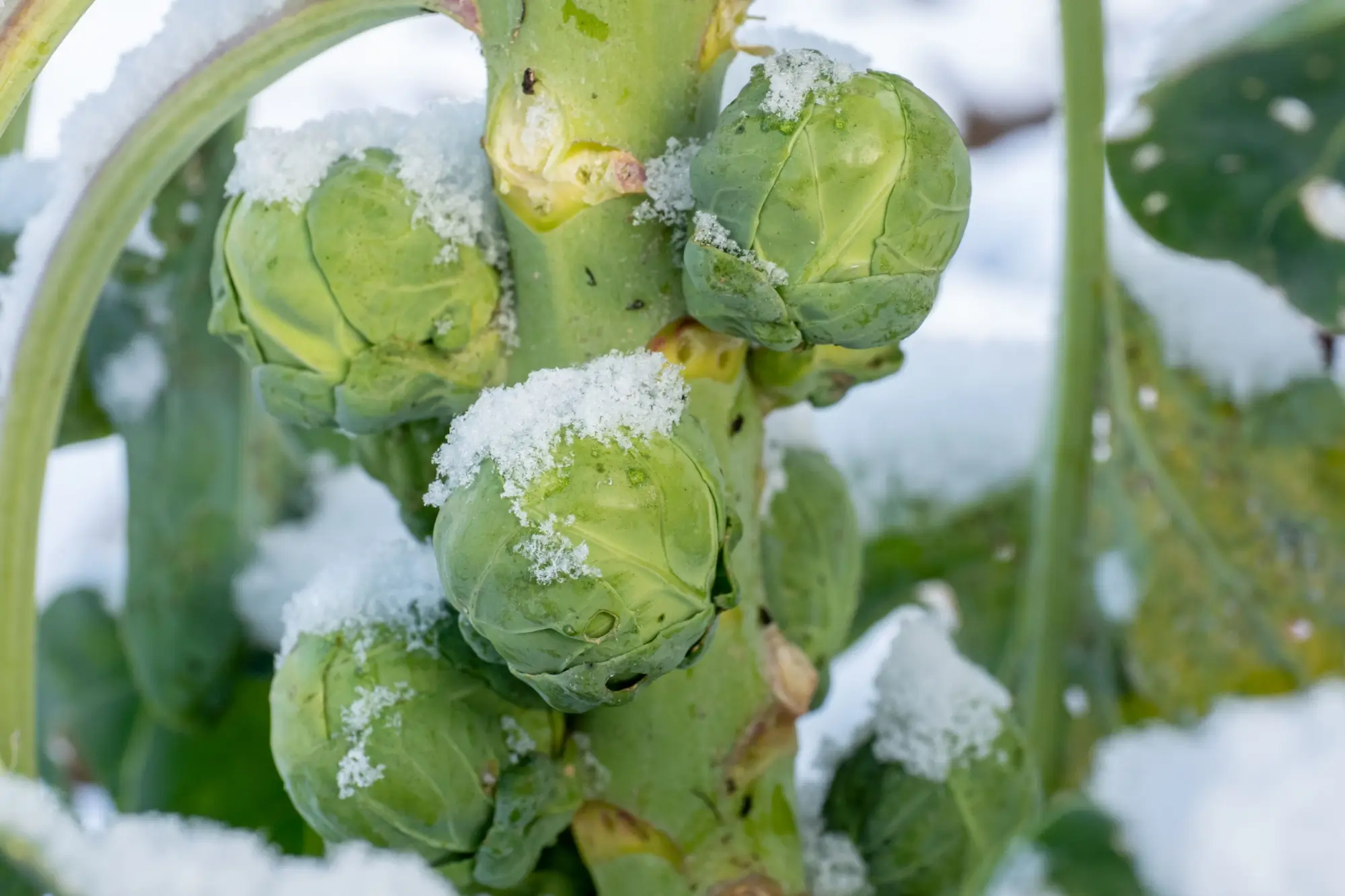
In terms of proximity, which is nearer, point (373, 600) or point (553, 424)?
point (553, 424)

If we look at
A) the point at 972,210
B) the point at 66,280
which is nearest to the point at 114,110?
the point at 66,280

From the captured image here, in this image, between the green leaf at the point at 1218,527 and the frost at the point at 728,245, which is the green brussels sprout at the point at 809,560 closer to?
the frost at the point at 728,245

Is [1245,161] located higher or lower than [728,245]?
lower

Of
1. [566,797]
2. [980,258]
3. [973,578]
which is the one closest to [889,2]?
[980,258]

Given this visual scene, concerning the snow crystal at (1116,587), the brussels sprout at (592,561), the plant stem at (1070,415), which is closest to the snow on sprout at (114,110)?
the brussels sprout at (592,561)

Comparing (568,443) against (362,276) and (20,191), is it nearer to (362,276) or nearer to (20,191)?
(362,276)

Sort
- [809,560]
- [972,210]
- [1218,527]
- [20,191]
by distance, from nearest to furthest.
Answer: [809,560]
[20,191]
[1218,527]
[972,210]

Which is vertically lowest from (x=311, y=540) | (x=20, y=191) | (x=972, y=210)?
(x=972, y=210)

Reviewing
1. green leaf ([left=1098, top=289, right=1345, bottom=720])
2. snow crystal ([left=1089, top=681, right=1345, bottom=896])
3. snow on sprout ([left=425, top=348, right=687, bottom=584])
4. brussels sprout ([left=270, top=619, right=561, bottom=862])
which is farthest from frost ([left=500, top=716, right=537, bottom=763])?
green leaf ([left=1098, top=289, right=1345, bottom=720])
